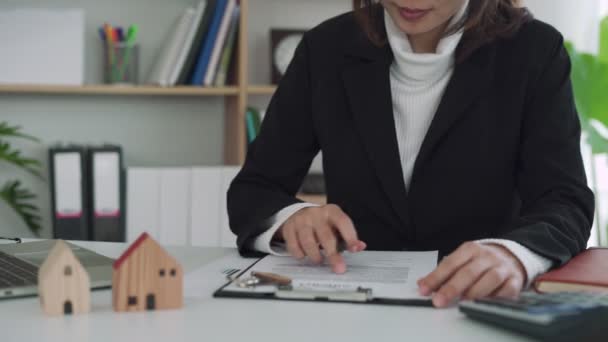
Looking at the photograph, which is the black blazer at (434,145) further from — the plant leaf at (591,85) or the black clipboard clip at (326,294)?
the plant leaf at (591,85)

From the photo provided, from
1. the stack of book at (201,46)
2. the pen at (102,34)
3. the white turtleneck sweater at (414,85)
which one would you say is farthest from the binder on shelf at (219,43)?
the white turtleneck sweater at (414,85)

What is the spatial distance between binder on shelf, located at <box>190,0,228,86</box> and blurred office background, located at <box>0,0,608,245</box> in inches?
6.7

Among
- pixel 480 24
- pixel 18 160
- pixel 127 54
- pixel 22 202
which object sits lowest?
pixel 22 202

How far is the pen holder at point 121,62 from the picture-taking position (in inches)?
108

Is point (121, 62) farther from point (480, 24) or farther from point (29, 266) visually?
point (29, 266)

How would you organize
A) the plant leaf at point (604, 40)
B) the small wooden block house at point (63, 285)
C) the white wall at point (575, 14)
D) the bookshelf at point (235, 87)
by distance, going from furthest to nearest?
the white wall at point (575, 14)
the plant leaf at point (604, 40)
the bookshelf at point (235, 87)
the small wooden block house at point (63, 285)

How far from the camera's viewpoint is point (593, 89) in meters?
3.00

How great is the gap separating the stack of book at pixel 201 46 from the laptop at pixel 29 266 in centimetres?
143

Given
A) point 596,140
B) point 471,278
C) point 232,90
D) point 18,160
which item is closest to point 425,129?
point 471,278

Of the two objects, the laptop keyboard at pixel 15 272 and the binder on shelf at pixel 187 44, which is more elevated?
the binder on shelf at pixel 187 44

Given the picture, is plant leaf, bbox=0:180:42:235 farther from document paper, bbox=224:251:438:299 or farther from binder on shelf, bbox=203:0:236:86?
document paper, bbox=224:251:438:299

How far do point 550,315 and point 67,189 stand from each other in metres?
2.06

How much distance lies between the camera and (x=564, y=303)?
0.82 m

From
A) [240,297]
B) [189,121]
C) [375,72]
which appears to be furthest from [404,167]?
[189,121]
